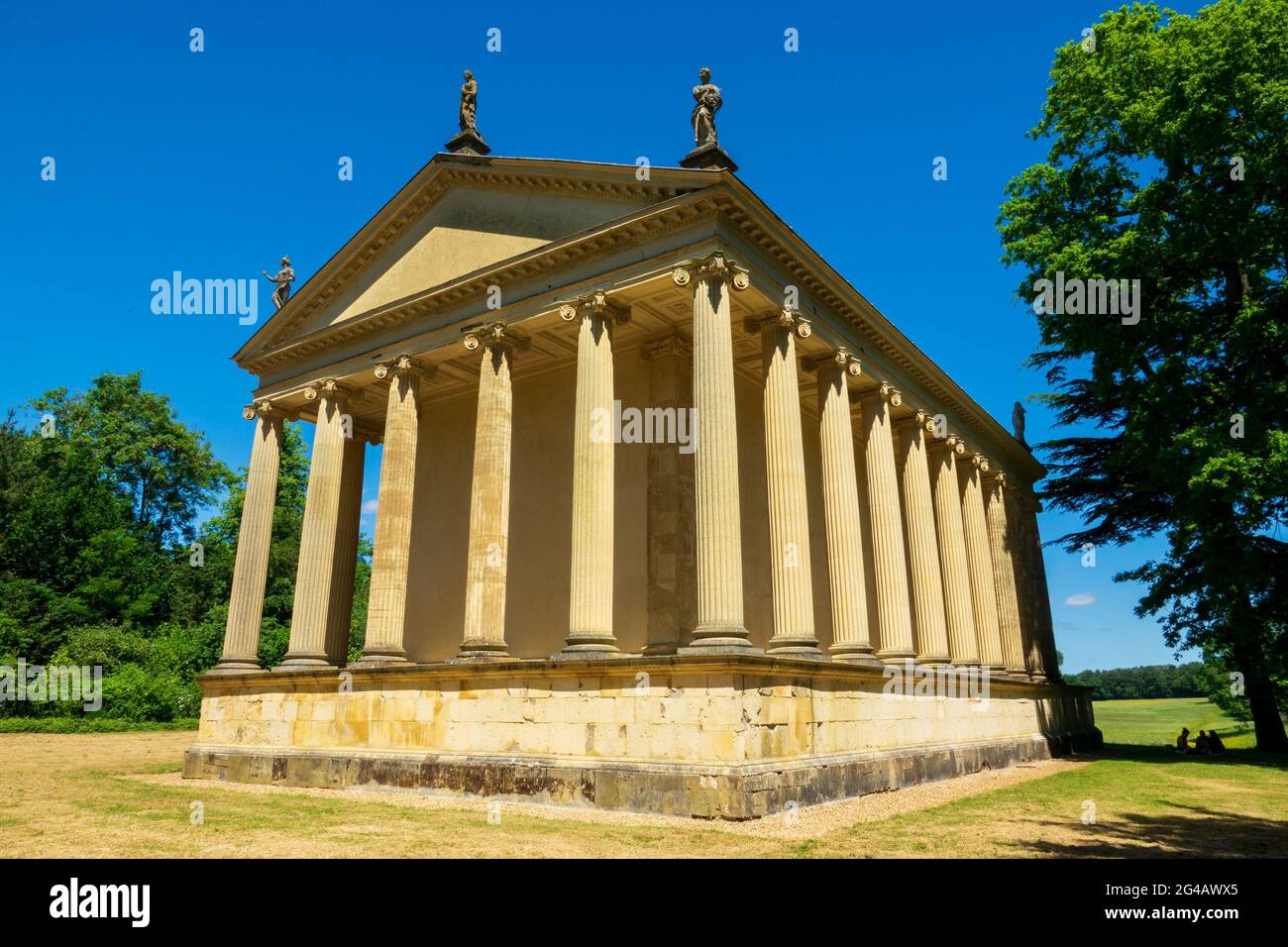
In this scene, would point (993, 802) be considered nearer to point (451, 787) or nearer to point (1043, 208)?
point (451, 787)

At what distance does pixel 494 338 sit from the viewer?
19.0 meters

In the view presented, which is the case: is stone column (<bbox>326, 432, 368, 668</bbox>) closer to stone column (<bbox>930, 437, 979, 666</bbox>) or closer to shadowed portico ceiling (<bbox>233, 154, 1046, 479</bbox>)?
shadowed portico ceiling (<bbox>233, 154, 1046, 479</bbox>)

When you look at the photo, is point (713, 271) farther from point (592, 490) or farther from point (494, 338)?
point (494, 338)

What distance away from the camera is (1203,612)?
2322cm

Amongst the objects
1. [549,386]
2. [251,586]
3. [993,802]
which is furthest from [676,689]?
[251,586]

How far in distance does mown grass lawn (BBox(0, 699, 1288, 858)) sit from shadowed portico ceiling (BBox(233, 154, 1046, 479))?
10.9 m

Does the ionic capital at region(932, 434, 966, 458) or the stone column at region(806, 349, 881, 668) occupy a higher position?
the ionic capital at region(932, 434, 966, 458)

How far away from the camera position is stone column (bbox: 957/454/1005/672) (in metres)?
28.2

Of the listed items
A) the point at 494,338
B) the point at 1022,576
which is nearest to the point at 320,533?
the point at 494,338

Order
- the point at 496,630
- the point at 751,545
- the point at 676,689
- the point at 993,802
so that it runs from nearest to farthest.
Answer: the point at 676,689
the point at 993,802
the point at 496,630
the point at 751,545

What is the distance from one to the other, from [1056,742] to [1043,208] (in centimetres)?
1815

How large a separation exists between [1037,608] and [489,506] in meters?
26.6

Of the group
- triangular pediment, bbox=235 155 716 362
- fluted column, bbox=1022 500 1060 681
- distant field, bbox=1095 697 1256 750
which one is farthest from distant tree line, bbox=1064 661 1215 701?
triangular pediment, bbox=235 155 716 362
